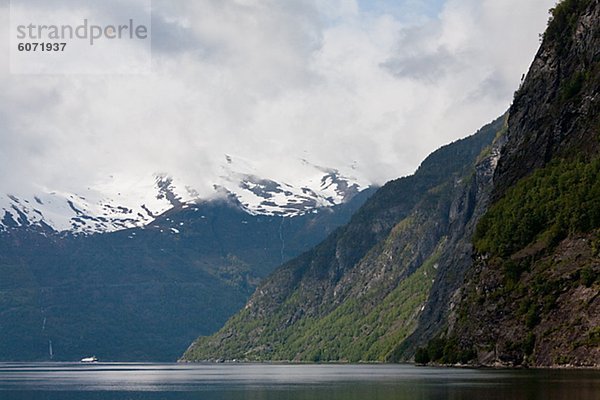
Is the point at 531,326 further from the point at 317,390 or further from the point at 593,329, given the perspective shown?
the point at 317,390

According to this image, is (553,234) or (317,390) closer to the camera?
(317,390)

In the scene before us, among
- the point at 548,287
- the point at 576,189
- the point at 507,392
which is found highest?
the point at 576,189

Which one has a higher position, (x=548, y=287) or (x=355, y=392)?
(x=548, y=287)

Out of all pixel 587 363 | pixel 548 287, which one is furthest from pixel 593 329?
pixel 548 287

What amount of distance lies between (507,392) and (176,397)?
41.9m

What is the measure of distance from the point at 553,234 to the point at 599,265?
71.3 ft

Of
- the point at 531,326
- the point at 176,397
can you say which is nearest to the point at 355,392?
the point at 176,397

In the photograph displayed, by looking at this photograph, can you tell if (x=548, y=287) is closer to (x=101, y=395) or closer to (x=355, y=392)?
(x=355, y=392)

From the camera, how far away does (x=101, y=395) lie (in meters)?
146

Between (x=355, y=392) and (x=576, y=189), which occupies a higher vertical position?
(x=576, y=189)

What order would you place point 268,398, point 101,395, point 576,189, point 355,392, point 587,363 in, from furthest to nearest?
point 576,189 < point 587,363 < point 101,395 < point 355,392 < point 268,398

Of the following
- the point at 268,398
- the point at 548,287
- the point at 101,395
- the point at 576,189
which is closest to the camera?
the point at 268,398

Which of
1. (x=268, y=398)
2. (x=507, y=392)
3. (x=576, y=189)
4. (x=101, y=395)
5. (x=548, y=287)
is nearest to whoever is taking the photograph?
(x=507, y=392)

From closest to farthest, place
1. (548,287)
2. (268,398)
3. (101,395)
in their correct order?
(268,398), (101,395), (548,287)
